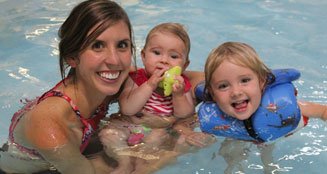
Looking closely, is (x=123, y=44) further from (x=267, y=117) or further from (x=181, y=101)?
(x=267, y=117)

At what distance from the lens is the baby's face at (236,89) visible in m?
3.13

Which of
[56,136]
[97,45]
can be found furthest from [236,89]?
[56,136]

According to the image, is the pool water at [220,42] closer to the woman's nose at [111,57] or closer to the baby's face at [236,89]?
the baby's face at [236,89]

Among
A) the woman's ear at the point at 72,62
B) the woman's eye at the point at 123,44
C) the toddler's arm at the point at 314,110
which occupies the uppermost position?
the woman's eye at the point at 123,44

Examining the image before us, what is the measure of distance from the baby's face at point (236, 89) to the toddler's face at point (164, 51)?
482mm

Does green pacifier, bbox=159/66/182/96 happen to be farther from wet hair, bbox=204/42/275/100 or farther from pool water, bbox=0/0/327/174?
pool water, bbox=0/0/327/174

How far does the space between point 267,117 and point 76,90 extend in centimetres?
132

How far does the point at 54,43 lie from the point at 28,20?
93 centimetres

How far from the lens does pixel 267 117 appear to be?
3.32m

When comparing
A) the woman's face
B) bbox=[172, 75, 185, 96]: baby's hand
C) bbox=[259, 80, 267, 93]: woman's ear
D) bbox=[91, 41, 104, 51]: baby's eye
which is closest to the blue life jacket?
bbox=[259, 80, 267, 93]: woman's ear

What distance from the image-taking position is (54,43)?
240 inches

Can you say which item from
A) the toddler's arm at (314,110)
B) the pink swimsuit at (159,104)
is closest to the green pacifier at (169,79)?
the pink swimsuit at (159,104)

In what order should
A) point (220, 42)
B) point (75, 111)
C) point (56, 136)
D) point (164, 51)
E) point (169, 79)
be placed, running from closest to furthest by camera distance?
1. point (56, 136)
2. point (75, 111)
3. point (169, 79)
4. point (164, 51)
5. point (220, 42)

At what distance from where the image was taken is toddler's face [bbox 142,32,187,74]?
3580mm
